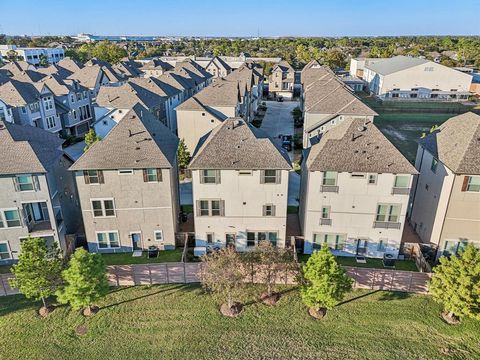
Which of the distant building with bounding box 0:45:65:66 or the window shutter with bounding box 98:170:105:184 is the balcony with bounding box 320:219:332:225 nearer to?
the window shutter with bounding box 98:170:105:184

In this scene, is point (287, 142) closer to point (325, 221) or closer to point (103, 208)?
point (325, 221)

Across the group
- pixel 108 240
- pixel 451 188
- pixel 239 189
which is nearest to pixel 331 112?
pixel 451 188

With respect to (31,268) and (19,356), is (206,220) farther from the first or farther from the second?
(19,356)

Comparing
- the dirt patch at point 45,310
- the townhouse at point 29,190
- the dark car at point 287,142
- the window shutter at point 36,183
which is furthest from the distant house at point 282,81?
the dirt patch at point 45,310

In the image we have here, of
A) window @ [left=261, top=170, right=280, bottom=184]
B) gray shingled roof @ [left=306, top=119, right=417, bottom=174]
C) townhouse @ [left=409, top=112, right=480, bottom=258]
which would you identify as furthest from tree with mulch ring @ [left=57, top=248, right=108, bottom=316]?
townhouse @ [left=409, top=112, right=480, bottom=258]

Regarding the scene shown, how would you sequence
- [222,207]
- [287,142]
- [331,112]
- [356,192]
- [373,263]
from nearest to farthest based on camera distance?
[356,192] → [222,207] → [373,263] → [331,112] → [287,142]

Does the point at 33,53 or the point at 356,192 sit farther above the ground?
the point at 33,53
